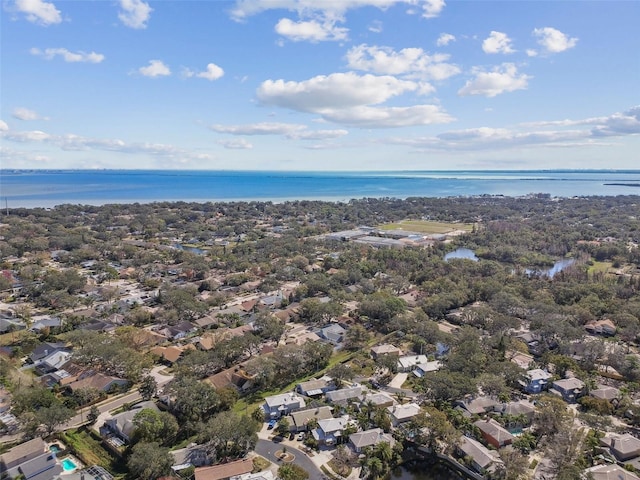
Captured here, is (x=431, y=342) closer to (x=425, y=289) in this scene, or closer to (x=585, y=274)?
(x=425, y=289)

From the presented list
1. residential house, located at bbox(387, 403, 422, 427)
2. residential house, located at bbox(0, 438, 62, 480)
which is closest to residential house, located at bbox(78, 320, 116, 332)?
residential house, located at bbox(0, 438, 62, 480)

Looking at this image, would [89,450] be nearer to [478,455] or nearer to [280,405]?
[280,405]

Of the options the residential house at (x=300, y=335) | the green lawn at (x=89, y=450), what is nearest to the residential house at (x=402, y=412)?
the residential house at (x=300, y=335)

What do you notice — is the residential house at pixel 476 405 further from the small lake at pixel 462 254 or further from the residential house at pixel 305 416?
the small lake at pixel 462 254

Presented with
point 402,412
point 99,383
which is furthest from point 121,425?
point 402,412

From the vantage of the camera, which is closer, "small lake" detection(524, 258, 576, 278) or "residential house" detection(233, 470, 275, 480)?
"residential house" detection(233, 470, 275, 480)

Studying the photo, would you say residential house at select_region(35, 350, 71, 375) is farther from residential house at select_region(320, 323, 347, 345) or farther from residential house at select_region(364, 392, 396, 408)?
residential house at select_region(364, 392, 396, 408)

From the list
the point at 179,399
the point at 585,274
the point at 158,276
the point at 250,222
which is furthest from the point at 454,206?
the point at 179,399
